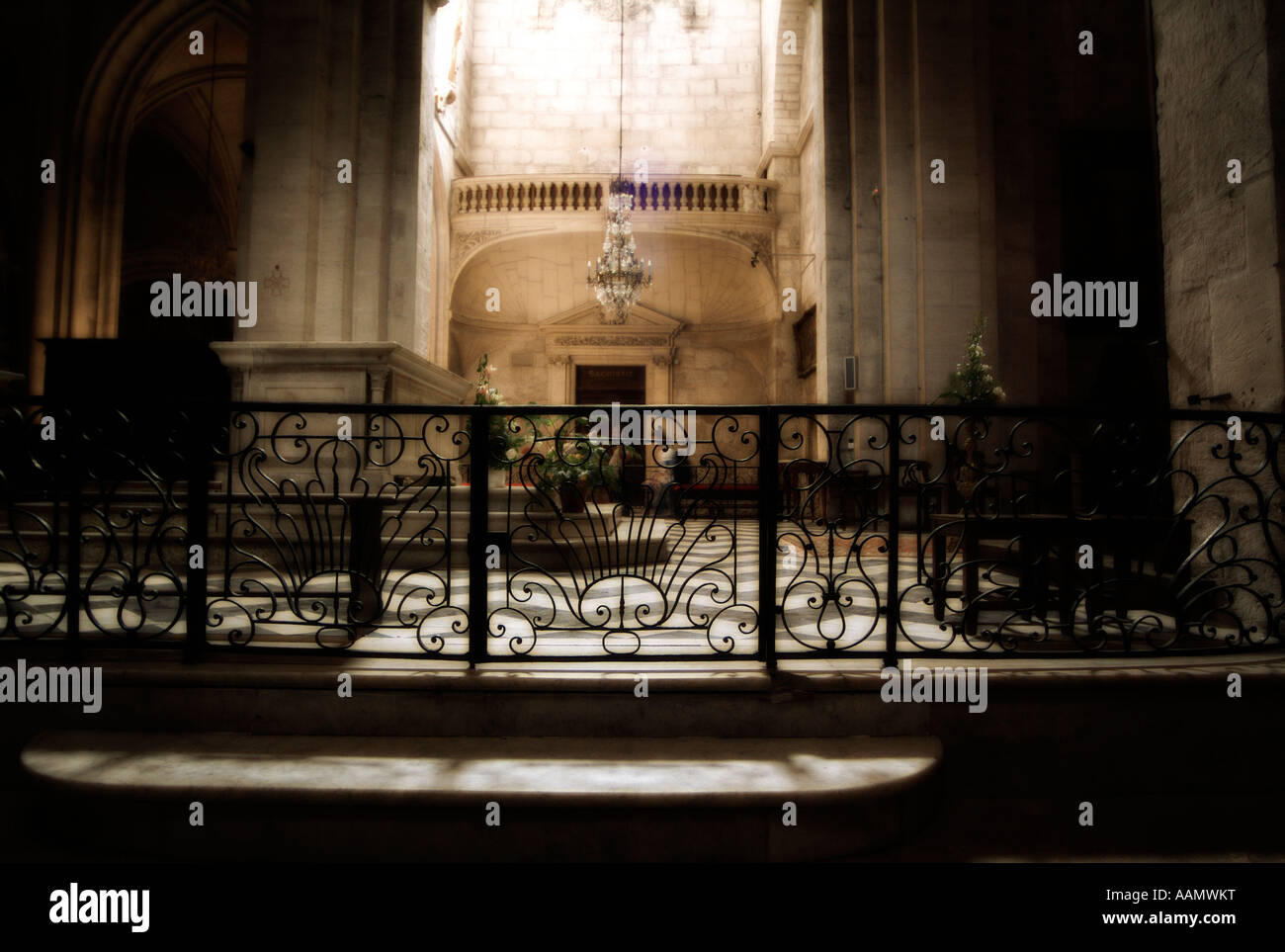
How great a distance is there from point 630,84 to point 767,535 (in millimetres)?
15071

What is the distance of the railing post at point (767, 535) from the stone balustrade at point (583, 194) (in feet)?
38.6

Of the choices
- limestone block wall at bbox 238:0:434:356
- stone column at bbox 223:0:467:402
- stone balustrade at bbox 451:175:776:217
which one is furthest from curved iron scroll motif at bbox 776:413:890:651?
stone balustrade at bbox 451:175:776:217

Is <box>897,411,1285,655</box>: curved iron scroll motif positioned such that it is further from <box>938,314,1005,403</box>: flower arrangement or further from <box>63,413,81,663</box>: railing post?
<box>63,413,81,663</box>: railing post

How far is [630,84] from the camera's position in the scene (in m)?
14.8

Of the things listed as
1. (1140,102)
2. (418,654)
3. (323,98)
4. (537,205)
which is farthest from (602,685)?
(537,205)

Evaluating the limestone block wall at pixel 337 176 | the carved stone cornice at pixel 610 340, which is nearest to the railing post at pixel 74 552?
the limestone block wall at pixel 337 176

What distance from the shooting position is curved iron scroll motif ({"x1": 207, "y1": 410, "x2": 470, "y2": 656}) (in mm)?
2818

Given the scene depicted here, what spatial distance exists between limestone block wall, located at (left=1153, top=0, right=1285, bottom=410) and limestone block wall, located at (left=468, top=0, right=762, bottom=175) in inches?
476
